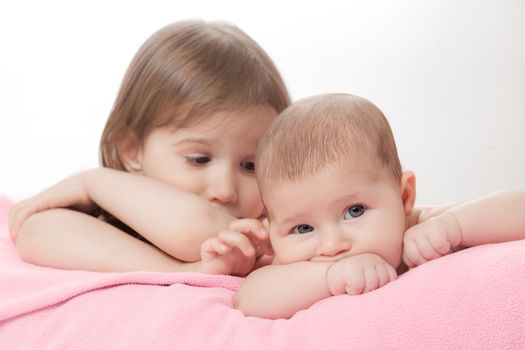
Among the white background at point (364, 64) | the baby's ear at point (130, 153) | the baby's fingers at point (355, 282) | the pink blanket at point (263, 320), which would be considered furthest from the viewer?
the white background at point (364, 64)

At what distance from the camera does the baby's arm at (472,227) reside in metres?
1.02

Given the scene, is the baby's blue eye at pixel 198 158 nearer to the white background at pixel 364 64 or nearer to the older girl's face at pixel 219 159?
the older girl's face at pixel 219 159

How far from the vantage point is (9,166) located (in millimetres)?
2768

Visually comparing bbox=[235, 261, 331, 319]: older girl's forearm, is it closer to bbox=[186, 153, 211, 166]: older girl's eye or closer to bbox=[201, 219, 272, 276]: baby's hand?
bbox=[201, 219, 272, 276]: baby's hand

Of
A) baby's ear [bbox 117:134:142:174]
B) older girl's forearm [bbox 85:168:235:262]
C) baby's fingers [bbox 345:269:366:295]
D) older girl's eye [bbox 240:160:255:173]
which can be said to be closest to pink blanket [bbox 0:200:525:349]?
baby's fingers [bbox 345:269:366:295]

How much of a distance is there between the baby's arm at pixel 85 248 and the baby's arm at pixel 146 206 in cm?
1

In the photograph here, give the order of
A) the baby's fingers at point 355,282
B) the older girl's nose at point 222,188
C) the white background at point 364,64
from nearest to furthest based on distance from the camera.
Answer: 1. the baby's fingers at point 355,282
2. the older girl's nose at point 222,188
3. the white background at point 364,64

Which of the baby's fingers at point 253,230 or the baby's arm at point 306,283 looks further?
the baby's fingers at point 253,230

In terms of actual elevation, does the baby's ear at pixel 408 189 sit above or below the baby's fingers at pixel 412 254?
above

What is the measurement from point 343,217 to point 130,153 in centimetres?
76

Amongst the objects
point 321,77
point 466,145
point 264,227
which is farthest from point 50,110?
point 264,227

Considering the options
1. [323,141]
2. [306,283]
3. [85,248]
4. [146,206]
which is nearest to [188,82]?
[146,206]

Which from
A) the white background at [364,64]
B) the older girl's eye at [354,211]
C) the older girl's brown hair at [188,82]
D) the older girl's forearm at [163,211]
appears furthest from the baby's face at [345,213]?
the white background at [364,64]

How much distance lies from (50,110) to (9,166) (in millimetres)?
268
